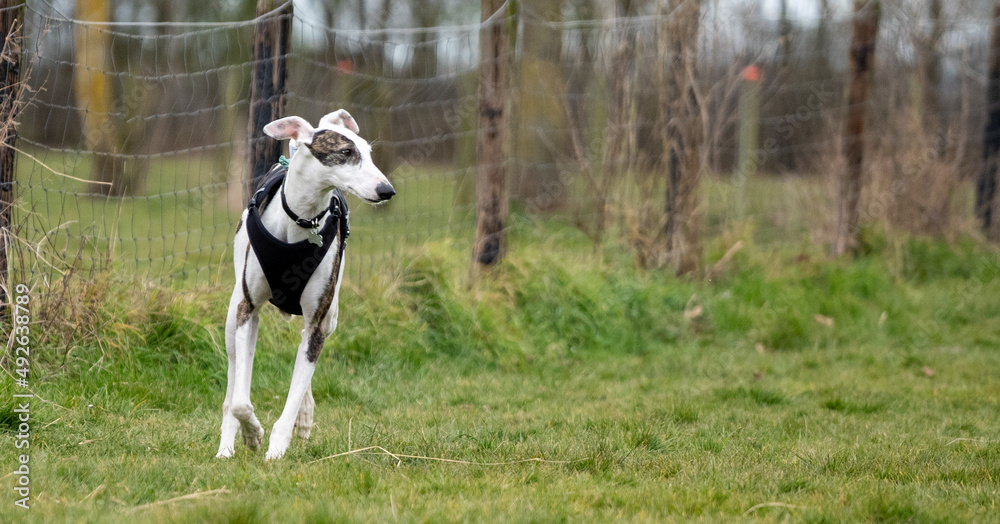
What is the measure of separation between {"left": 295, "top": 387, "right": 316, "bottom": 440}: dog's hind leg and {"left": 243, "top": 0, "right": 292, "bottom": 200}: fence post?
6.13ft

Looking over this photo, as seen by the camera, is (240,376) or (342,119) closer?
(240,376)

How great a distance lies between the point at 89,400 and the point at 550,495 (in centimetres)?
259

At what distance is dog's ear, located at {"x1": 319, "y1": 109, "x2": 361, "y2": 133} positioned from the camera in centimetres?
427

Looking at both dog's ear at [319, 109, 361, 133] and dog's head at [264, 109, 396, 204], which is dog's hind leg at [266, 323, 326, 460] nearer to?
dog's head at [264, 109, 396, 204]

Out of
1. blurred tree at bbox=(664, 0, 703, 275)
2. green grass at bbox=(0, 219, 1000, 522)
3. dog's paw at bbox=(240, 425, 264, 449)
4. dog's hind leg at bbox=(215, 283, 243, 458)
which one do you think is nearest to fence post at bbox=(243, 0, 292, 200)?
green grass at bbox=(0, 219, 1000, 522)

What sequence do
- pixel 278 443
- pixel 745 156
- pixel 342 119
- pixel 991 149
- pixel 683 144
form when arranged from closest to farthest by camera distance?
pixel 278 443 → pixel 342 119 → pixel 683 144 → pixel 991 149 → pixel 745 156

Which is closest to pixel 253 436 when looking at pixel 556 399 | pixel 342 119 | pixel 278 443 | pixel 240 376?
pixel 278 443

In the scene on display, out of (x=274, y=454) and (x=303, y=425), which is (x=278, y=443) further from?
(x=303, y=425)

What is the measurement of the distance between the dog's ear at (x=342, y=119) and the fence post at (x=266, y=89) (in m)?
1.58

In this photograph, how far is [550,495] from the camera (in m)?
3.47

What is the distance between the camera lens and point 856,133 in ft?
35.0

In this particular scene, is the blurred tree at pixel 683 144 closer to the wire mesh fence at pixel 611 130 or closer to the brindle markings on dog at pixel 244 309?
the wire mesh fence at pixel 611 130

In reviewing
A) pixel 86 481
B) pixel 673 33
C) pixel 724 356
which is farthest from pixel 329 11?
pixel 86 481

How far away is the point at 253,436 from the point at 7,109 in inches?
98.4
